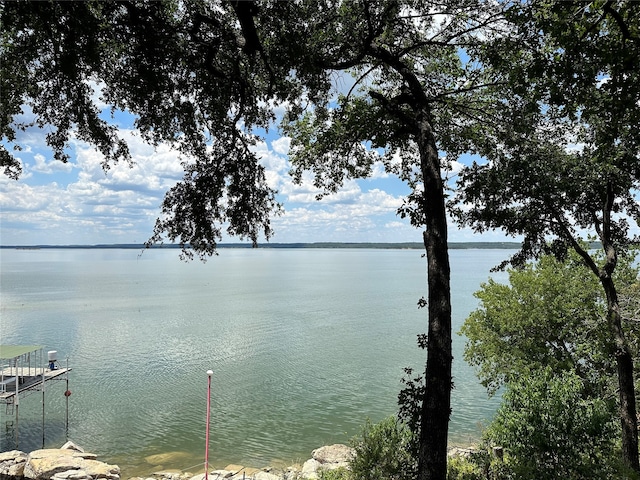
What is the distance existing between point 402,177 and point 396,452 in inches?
245

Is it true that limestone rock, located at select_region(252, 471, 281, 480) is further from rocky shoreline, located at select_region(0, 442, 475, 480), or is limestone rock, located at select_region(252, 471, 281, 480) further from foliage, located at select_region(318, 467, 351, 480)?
foliage, located at select_region(318, 467, 351, 480)

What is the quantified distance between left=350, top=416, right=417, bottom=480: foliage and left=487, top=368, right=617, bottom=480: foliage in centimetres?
227

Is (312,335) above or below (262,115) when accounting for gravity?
below

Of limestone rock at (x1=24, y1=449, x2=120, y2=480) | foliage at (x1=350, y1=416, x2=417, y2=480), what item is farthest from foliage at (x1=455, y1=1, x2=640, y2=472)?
limestone rock at (x1=24, y1=449, x2=120, y2=480)

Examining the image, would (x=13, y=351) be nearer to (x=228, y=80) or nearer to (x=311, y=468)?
(x=311, y=468)

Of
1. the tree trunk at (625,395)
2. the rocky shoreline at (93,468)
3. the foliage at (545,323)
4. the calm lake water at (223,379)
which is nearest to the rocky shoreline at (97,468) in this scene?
the rocky shoreline at (93,468)

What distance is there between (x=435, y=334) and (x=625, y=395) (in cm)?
709

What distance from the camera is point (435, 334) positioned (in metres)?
6.23

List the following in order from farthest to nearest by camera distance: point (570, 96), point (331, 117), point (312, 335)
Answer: point (312, 335) → point (331, 117) → point (570, 96)

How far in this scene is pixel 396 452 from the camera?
10328 millimetres

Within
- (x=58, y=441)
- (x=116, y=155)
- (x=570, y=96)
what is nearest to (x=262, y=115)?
(x=116, y=155)

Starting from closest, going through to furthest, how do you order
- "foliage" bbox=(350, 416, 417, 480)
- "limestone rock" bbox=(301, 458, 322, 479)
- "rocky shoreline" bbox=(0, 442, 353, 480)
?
"foliage" bbox=(350, 416, 417, 480) → "rocky shoreline" bbox=(0, 442, 353, 480) → "limestone rock" bbox=(301, 458, 322, 479)

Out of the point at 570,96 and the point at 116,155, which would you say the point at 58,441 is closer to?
the point at 116,155

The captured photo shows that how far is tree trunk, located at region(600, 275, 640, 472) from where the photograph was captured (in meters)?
9.96
